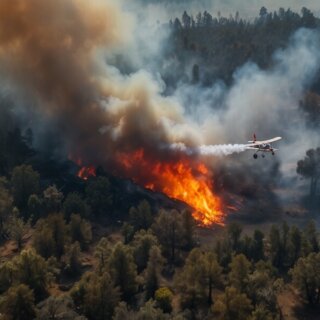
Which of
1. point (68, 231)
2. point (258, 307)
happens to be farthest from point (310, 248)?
point (68, 231)

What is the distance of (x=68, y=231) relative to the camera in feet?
292

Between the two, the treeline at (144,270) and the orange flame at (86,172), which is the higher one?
the orange flame at (86,172)

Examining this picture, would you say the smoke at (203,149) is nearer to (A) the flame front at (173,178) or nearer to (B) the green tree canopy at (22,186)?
(A) the flame front at (173,178)

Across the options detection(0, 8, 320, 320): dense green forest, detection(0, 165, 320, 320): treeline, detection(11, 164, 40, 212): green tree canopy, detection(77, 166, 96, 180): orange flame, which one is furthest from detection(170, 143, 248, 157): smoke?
detection(11, 164, 40, 212): green tree canopy

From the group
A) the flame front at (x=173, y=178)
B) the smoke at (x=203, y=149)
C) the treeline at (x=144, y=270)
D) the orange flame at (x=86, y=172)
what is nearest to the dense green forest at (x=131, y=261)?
the treeline at (x=144, y=270)

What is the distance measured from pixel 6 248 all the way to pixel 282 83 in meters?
136

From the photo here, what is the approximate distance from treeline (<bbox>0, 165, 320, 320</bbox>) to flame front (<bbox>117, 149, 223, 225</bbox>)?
2071cm

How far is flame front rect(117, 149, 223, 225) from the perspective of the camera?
11406 cm

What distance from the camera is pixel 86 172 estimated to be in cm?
11894

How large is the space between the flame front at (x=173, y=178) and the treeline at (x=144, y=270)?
68.0 ft

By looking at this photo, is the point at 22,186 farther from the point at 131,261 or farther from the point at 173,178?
the point at 131,261

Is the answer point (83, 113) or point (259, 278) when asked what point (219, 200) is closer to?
point (83, 113)

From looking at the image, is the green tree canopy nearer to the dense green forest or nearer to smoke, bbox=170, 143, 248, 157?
the dense green forest

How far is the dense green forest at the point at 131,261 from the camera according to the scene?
214 ft
